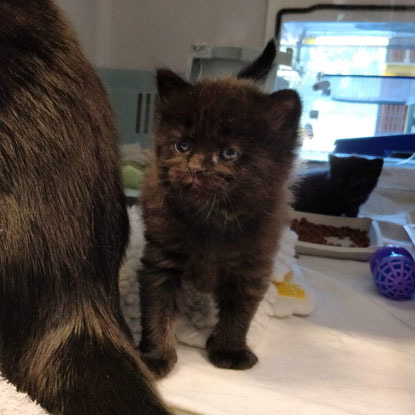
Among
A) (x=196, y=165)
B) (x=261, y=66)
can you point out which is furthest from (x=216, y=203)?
(x=261, y=66)

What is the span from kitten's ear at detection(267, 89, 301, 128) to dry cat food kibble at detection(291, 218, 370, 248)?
724 millimetres

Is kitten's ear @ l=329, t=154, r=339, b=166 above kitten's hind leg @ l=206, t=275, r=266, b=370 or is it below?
above

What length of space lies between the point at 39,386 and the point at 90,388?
0.20ft

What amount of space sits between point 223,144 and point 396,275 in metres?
0.57

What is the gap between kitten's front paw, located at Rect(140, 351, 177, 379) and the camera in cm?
A: 65

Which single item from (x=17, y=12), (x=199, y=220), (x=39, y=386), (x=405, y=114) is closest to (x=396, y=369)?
(x=199, y=220)

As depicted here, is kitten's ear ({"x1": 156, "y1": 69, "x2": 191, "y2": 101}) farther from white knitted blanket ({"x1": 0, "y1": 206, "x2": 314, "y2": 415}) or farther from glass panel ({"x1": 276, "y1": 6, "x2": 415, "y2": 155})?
glass panel ({"x1": 276, "y1": 6, "x2": 415, "y2": 155})

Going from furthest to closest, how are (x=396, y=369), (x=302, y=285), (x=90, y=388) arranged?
(x=302, y=285) < (x=396, y=369) < (x=90, y=388)

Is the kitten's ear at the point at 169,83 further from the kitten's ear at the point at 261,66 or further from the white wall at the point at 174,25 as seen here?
the white wall at the point at 174,25

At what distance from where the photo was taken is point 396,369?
2.42ft

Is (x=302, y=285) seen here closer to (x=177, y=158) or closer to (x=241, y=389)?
(x=241, y=389)

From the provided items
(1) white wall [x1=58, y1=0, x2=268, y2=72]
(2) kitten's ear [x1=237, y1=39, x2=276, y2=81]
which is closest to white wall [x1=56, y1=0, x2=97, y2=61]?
(1) white wall [x1=58, y1=0, x2=268, y2=72]

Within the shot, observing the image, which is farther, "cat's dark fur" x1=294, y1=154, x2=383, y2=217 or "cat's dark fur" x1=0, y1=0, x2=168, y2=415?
"cat's dark fur" x1=294, y1=154, x2=383, y2=217

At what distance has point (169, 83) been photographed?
67 centimetres
